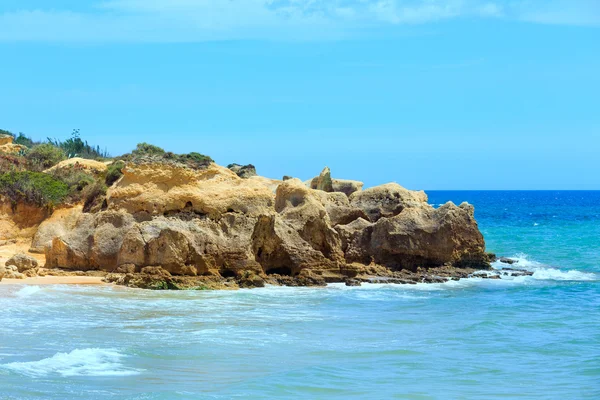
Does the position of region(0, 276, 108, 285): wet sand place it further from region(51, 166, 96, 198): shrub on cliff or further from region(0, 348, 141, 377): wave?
region(0, 348, 141, 377): wave

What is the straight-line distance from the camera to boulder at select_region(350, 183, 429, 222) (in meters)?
25.7

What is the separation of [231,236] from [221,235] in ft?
0.81

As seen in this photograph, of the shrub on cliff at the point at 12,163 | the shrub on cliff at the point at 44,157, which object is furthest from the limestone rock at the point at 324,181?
the shrub on cliff at the point at 12,163

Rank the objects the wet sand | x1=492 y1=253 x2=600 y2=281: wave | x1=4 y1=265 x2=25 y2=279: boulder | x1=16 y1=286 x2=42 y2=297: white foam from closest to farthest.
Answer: x1=16 y1=286 x2=42 y2=297: white foam < the wet sand < x1=4 y1=265 x2=25 y2=279: boulder < x1=492 y1=253 x2=600 y2=281: wave

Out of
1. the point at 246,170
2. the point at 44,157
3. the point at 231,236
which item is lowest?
the point at 231,236

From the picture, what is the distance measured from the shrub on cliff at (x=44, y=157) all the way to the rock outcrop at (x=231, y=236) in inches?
226

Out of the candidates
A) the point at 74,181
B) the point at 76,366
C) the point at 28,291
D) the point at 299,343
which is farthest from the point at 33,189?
the point at 76,366

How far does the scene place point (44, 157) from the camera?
30.2m

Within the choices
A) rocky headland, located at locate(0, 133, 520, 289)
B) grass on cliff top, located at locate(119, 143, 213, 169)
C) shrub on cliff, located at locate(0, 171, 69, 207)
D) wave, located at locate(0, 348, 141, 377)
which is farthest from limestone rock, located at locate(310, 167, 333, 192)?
wave, located at locate(0, 348, 141, 377)

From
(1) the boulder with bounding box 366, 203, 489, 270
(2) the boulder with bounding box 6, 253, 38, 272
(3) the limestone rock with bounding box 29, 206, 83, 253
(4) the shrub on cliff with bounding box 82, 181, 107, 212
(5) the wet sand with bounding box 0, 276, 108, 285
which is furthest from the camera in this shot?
(4) the shrub on cliff with bounding box 82, 181, 107, 212

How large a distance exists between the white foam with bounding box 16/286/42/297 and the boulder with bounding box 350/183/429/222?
11.4 metres

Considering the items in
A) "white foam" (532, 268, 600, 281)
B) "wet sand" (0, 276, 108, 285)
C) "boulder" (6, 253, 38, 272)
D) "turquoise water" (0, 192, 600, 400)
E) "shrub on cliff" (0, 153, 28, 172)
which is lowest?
"turquoise water" (0, 192, 600, 400)

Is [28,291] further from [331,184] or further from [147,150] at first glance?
[331,184]

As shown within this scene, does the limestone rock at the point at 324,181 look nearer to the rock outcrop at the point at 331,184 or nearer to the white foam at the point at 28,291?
the rock outcrop at the point at 331,184
